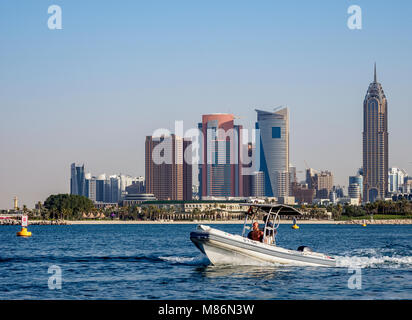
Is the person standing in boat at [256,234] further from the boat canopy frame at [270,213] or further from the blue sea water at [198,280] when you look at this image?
the blue sea water at [198,280]

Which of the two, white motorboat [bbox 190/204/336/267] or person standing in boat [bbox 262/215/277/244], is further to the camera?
person standing in boat [bbox 262/215/277/244]

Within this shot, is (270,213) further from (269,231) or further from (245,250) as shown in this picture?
(245,250)

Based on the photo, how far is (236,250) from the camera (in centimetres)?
3722

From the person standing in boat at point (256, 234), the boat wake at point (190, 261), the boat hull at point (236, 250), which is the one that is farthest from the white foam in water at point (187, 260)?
the person standing in boat at point (256, 234)

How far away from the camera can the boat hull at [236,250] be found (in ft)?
122

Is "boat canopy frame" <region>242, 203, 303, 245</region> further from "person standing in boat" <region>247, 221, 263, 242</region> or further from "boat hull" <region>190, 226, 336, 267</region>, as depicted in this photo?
"boat hull" <region>190, 226, 336, 267</region>

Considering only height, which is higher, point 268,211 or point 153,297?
point 268,211

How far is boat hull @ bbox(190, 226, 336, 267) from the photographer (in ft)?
122

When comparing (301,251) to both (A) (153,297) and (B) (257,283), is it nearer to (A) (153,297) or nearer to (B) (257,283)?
(B) (257,283)

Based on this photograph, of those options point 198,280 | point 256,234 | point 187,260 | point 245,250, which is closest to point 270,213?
point 256,234

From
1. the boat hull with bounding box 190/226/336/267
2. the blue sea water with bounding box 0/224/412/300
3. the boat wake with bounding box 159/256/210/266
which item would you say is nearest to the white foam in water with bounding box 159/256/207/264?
the boat wake with bounding box 159/256/210/266

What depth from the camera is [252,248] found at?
122 feet
